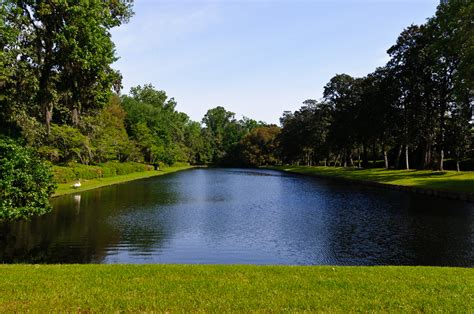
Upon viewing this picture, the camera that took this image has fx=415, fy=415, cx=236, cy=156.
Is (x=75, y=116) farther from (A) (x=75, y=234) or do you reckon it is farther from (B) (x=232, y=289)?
(B) (x=232, y=289)

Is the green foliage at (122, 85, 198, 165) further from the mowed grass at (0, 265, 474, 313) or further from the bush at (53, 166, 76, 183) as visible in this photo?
the mowed grass at (0, 265, 474, 313)

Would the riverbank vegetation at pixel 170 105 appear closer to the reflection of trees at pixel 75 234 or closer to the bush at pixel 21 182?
the bush at pixel 21 182

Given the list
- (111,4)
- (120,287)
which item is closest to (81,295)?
(120,287)

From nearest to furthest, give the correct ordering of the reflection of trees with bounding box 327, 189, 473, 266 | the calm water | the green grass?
the reflection of trees with bounding box 327, 189, 473, 266 → the calm water → the green grass

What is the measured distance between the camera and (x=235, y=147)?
5999 inches

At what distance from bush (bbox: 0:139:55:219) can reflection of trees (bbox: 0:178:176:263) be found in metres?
1.69

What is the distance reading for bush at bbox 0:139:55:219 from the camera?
15.4 metres

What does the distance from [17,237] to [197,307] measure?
49.0ft

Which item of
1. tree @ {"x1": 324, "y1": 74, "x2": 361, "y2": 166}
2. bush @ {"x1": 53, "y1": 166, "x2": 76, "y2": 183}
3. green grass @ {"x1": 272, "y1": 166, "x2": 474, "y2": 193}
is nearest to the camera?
green grass @ {"x1": 272, "y1": 166, "x2": 474, "y2": 193}

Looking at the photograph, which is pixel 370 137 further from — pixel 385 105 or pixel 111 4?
pixel 111 4

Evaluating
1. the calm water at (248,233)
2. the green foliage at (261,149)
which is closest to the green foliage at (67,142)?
the calm water at (248,233)

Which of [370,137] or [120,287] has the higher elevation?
[370,137]

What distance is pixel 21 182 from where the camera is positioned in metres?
16.2

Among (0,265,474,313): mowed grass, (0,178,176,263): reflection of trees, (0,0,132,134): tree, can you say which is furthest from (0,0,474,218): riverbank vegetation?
(0,265,474,313): mowed grass
